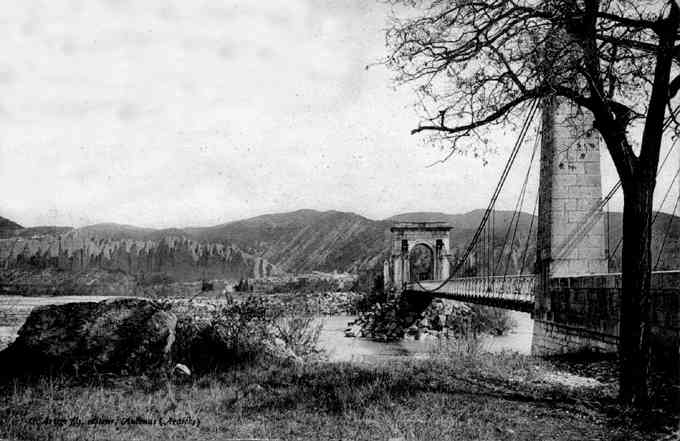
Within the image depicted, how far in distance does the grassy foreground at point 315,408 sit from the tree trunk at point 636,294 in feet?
0.91

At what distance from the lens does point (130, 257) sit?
118 ft

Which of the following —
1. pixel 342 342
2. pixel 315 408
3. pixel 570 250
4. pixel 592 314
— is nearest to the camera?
pixel 315 408

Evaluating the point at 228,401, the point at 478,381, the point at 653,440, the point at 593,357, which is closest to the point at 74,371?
the point at 228,401

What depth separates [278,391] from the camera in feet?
14.8

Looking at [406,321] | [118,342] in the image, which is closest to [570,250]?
[118,342]

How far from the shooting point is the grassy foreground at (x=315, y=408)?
342 cm

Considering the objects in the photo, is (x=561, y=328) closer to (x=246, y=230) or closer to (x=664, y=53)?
(x=664, y=53)

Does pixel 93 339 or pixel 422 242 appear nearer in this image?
pixel 93 339

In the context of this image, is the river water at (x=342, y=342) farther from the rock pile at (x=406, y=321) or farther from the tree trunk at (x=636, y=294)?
the tree trunk at (x=636, y=294)

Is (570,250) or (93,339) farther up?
(570,250)

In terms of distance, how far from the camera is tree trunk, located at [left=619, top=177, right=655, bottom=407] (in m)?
4.42

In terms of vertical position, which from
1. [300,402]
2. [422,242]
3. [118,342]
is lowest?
[300,402]

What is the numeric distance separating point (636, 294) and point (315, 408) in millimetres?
3034

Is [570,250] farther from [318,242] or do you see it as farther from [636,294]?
[318,242]
